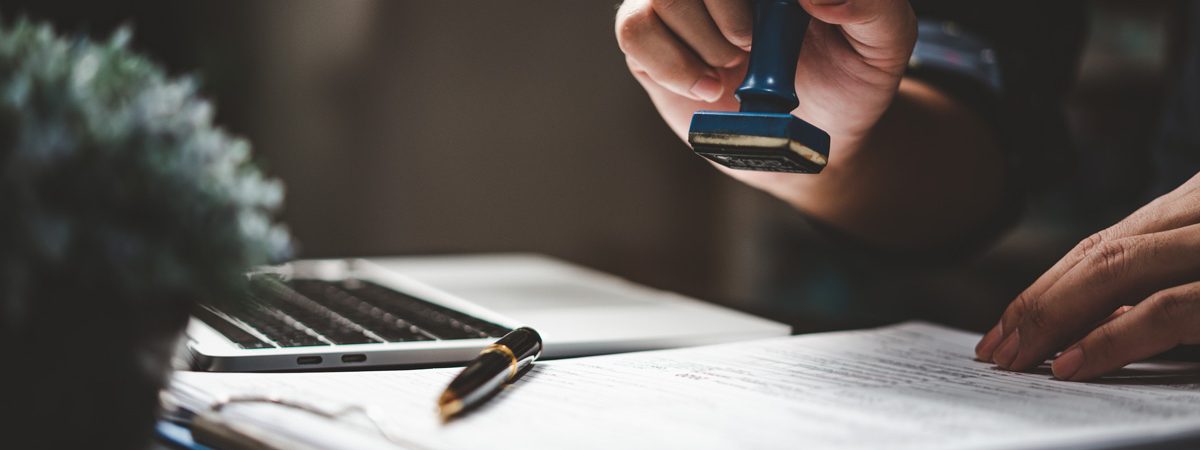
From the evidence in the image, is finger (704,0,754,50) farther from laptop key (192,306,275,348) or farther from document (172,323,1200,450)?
laptop key (192,306,275,348)

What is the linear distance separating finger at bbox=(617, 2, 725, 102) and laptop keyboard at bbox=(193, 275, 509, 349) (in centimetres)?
20

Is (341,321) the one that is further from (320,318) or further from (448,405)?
(448,405)

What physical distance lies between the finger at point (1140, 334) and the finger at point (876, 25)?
0.20 m

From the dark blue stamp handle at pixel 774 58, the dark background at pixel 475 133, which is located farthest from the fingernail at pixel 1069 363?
the dark background at pixel 475 133

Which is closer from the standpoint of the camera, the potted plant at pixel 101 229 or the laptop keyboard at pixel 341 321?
the potted plant at pixel 101 229

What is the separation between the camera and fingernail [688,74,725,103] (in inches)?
24.4

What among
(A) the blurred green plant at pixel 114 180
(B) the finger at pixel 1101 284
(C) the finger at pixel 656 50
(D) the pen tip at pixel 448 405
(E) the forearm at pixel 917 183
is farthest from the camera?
(E) the forearm at pixel 917 183

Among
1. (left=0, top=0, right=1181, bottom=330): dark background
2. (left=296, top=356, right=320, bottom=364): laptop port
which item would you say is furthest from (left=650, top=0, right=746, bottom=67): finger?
(left=0, top=0, right=1181, bottom=330): dark background

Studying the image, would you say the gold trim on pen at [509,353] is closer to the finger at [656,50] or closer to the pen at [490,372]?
the pen at [490,372]

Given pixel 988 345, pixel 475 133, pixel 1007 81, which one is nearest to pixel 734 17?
pixel 988 345

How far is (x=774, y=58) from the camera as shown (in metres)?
0.48

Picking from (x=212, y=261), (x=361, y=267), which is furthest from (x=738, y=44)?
(x=361, y=267)

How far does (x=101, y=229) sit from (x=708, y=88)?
440mm

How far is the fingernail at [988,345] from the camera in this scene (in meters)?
0.50
